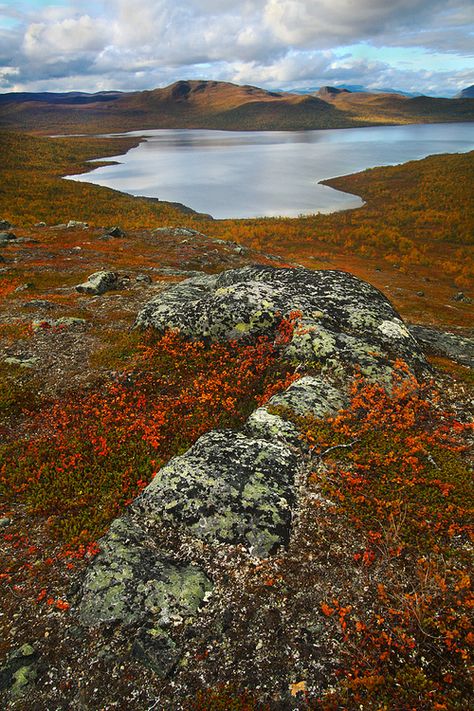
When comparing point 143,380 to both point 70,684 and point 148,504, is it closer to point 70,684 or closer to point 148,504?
point 148,504

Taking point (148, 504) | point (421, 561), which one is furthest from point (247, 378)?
point (421, 561)

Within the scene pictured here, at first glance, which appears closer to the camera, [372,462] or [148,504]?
[148,504]

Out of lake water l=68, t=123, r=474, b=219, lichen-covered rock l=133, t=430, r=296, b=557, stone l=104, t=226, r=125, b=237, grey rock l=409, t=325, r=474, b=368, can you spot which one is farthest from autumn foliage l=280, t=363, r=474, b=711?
lake water l=68, t=123, r=474, b=219

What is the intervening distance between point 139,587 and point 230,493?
2.69 metres

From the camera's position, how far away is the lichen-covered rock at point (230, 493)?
27.7ft

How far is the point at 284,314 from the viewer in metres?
16.4

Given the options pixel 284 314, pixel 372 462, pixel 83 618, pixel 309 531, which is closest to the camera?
pixel 83 618

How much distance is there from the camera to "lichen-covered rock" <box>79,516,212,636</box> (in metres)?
6.95

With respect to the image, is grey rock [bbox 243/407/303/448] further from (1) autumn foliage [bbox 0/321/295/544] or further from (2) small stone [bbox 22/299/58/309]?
(2) small stone [bbox 22/299/58/309]

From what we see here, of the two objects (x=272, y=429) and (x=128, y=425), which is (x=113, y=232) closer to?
(x=128, y=425)

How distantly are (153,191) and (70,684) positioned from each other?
131m

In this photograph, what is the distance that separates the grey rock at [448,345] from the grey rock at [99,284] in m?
20.0

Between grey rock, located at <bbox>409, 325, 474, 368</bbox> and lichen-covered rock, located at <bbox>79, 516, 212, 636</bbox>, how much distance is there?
557 inches

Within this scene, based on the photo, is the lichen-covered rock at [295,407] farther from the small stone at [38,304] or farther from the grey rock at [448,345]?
the small stone at [38,304]
